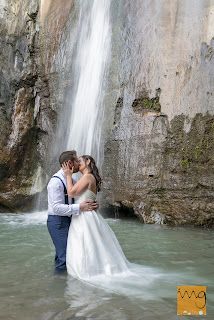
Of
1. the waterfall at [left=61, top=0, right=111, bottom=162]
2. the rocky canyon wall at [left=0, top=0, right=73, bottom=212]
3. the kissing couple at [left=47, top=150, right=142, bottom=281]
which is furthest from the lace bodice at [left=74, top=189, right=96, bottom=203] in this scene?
the rocky canyon wall at [left=0, top=0, right=73, bottom=212]

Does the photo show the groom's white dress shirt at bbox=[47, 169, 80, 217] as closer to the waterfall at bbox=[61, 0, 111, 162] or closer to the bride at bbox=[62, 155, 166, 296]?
the bride at bbox=[62, 155, 166, 296]

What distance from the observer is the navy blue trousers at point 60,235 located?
455 cm

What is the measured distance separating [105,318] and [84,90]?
876 centimetres

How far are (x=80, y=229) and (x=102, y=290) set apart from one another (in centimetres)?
86

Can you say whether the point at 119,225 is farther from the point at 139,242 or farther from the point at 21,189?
the point at 21,189

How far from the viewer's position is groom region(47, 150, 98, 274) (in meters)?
4.47

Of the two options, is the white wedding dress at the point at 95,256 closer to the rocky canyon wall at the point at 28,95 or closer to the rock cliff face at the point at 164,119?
the rock cliff face at the point at 164,119

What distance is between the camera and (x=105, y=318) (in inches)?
122

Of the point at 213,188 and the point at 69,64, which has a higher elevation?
the point at 69,64

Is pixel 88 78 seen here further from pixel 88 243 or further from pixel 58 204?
pixel 88 243

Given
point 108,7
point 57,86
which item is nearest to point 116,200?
point 57,86

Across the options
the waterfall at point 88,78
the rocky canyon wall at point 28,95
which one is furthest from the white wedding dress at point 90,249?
the rocky canyon wall at point 28,95

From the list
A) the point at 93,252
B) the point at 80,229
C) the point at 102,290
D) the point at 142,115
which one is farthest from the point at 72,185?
the point at 142,115

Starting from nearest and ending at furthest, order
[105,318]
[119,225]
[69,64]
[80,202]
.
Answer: [105,318] → [80,202] → [119,225] → [69,64]
